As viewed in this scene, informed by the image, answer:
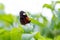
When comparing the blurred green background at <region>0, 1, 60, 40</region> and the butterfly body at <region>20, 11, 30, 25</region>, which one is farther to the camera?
the butterfly body at <region>20, 11, 30, 25</region>

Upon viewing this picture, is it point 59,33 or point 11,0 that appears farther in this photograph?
point 11,0

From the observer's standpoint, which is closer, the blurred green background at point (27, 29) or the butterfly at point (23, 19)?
the blurred green background at point (27, 29)

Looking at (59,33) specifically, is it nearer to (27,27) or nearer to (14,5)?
→ (27,27)

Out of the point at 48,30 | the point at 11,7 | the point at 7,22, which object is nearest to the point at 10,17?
the point at 7,22

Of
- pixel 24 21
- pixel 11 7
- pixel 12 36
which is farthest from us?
pixel 11 7

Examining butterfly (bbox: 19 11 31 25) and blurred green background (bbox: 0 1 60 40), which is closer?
blurred green background (bbox: 0 1 60 40)

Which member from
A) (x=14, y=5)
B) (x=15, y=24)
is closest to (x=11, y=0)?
(x=14, y=5)

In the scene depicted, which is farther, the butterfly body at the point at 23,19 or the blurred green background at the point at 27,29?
the butterfly body at the point at 23,19

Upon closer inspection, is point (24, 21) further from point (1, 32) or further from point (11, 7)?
point (11, 7)

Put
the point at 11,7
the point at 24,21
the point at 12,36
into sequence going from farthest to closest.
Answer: the point at 11,7
the point at 24,21
the point at 12,36
